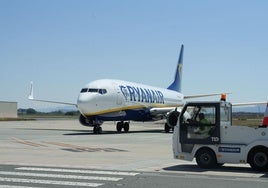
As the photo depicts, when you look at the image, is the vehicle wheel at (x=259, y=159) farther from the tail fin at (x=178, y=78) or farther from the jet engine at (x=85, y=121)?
the tail fin at (x=178, y=78)

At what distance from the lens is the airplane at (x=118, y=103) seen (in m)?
34.2

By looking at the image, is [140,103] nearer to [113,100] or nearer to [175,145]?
[113,100]

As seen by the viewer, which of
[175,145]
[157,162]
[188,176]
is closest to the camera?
[188,176]

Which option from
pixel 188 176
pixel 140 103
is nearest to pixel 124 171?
pixel 188 176

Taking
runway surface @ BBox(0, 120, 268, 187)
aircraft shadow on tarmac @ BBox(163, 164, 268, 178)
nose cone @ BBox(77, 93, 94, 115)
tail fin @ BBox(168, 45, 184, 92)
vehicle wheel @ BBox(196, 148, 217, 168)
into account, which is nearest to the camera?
runway surface @ BBox(0, 120, 268, 187)

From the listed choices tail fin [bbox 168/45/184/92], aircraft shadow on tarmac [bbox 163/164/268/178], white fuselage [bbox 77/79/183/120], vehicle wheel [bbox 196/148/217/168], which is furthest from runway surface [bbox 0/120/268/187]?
tail fin [bbox 168/45/184/92]

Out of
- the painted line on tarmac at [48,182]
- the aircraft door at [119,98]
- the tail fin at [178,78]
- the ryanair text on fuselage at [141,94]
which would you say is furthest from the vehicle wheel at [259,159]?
the tail fin at [178,78]

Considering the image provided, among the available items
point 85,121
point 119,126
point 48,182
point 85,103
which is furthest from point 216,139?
point 119,126

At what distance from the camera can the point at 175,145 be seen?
1413cm

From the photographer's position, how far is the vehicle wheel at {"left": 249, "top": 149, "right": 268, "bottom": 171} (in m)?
13.0

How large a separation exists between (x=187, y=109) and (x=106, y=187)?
15.4ft

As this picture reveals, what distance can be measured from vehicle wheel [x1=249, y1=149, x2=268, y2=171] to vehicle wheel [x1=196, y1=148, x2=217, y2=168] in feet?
3.51

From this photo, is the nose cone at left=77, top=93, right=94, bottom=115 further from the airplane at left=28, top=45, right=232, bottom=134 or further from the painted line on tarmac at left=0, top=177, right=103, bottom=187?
the painted line on tarmac at left=0, top=177, right=103, bottom=187

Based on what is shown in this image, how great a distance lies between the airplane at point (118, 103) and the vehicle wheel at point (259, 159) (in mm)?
21537
